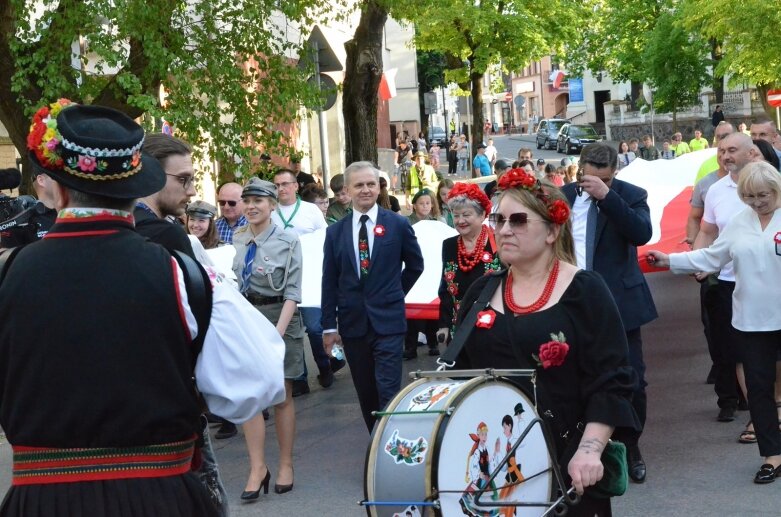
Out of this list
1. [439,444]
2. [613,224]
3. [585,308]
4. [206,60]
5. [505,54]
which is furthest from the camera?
[505,54]

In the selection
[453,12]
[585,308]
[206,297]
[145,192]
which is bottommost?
[585,308]

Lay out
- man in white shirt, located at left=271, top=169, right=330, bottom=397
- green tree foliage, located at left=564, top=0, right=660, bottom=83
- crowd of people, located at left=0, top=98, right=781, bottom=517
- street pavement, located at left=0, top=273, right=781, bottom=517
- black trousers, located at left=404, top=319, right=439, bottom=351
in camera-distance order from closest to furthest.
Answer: crowd of people, located at left=0, top=98, right=781, bottom=517 < street pavement, located at left=0, top=273, right=781, bottom=517 < man in white shirt, located at left=271, top=169, right=330, bottom=397 < black trousers, located at left=404, top=319, right=439, bottom=351 < green tree foliage, located at left=564, top=0, right=660, bottom=83

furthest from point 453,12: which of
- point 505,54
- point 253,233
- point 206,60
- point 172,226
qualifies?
point 172,226

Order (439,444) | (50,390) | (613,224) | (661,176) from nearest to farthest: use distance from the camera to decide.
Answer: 1. (50,390)
2. (439,444)
3. (613,224)
4. (661,176)

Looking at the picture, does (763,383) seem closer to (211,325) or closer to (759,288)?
(759,288)

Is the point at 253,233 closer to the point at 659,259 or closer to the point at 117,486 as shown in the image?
the point at 659,259

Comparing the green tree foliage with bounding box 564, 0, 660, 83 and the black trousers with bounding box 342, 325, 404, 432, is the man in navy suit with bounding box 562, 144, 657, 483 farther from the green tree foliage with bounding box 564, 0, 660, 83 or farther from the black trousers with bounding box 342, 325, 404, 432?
the green tree foliage with bounding box 564, 0, 660, 83

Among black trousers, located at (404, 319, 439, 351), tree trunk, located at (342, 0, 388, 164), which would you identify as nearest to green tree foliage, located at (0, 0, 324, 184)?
black trousers, located at (404, 319, 439, 351)

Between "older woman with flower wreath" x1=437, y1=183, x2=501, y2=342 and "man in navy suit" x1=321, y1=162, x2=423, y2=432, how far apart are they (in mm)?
282

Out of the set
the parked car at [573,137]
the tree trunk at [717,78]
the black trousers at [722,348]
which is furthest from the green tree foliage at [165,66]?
the parked car at [573,137]

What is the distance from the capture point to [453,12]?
38844 millimetres

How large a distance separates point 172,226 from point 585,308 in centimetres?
153

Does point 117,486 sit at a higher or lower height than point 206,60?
lower

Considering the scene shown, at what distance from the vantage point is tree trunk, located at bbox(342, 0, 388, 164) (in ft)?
66.3
